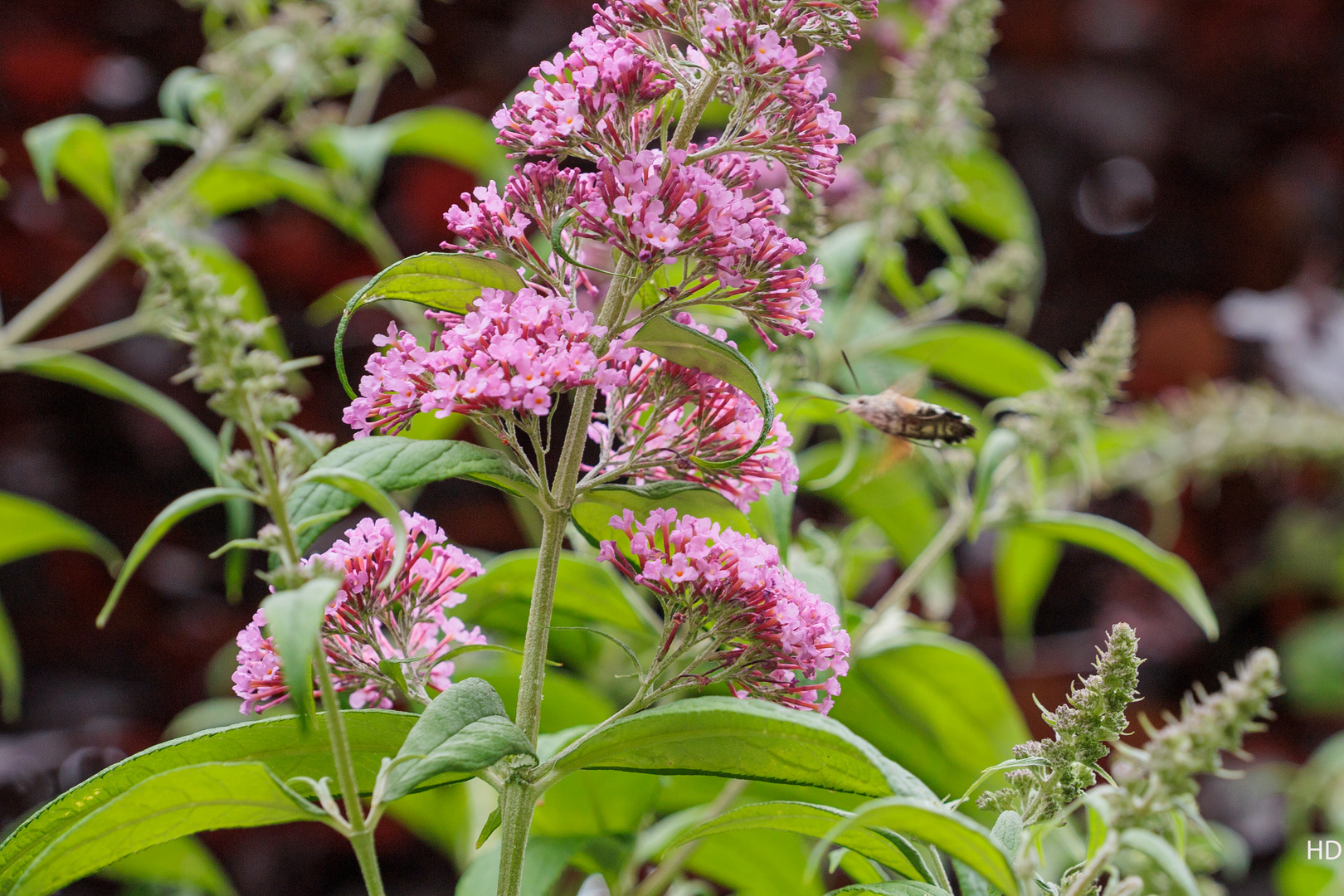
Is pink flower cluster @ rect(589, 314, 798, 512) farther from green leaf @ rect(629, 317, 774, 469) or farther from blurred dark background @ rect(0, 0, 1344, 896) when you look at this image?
blurred dark background @ rect(0, 0, 1344, 896)

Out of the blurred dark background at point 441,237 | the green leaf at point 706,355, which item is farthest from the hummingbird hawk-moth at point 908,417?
the blurred dark background at point 441,237

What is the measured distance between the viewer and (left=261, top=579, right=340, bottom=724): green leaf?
0.36 meters

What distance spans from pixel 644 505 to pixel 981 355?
0.66 m

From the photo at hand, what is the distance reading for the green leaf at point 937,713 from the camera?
91 cm

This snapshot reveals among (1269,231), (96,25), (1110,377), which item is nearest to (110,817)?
(1110,377)

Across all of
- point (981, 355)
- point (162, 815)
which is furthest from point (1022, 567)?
point (162, 815)

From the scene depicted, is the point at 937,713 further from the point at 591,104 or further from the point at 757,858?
the point at 591,104

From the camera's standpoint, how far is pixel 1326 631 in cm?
186

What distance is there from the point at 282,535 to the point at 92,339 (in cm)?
83

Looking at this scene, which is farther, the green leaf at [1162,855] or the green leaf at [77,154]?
the green leaf at [77,154]

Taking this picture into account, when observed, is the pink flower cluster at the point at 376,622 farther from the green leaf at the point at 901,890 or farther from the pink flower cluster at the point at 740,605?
the green leaf at the point at 901,890

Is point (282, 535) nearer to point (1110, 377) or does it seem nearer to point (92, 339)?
point (1110, 377)

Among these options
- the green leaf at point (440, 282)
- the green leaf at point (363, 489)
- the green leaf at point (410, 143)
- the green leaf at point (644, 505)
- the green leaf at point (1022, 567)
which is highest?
the green leaf at point (410, 143)

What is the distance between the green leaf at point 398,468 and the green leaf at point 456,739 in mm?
94
